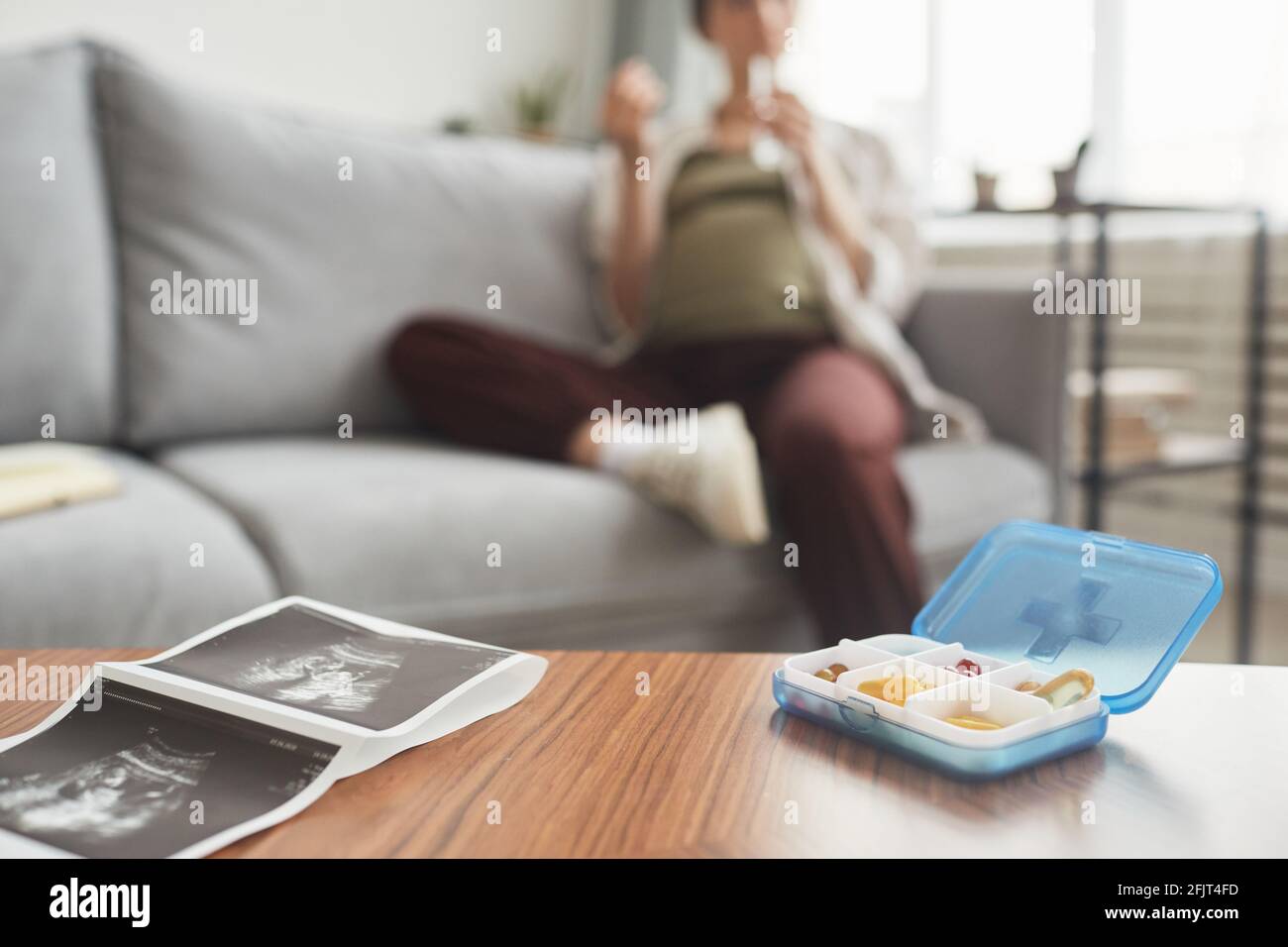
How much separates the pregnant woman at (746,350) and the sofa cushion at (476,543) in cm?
5

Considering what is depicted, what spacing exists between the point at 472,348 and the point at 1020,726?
109 centimetres

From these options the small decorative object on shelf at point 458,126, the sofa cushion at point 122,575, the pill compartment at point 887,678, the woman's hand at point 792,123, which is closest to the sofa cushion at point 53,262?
the sofa cushion at point 122,575

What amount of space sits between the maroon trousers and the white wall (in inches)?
59.3

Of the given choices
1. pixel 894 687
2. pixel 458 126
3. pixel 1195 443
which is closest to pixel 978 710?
pixel 894 687

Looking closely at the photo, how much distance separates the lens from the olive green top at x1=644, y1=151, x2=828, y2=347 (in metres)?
1.66

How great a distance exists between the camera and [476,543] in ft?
3.89

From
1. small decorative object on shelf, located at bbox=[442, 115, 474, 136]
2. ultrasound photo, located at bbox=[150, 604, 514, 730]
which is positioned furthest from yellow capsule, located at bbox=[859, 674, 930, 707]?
small decorative object on shelf, located at bbox=[442, 115, 474, 136]

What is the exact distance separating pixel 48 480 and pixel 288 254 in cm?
59

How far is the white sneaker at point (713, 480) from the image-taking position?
122 centimetres

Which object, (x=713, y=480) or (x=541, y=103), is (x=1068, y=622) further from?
(x=541, y=103)

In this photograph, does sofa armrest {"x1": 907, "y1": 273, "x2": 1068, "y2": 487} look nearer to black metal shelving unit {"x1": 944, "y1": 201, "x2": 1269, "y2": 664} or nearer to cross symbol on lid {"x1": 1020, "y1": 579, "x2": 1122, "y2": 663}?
black metal shelving unit {"x1": 944, "y1": 201, "x2": 1269, "y2": 664}

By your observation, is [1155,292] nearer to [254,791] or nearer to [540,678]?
[540,678]

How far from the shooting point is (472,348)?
1480mm
